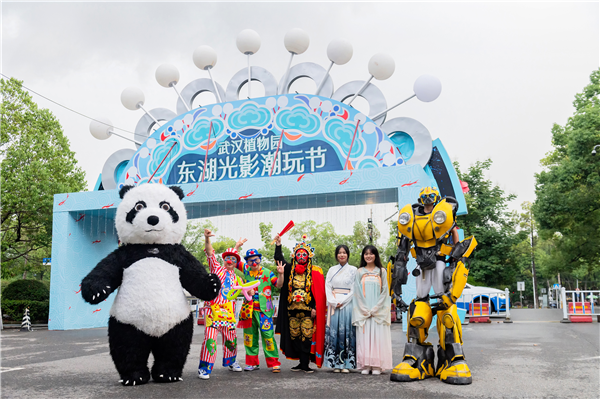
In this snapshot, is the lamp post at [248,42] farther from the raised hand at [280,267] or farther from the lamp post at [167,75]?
the raised hand at [280,267]

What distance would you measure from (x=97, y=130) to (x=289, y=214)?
6.49 m

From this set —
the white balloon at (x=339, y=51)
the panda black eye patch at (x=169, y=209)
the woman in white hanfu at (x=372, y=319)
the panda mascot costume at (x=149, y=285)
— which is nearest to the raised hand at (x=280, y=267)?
the woman in white hanfu at (x=372, y=319)

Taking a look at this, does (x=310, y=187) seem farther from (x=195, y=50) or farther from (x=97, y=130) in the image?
(x=97, y=130)

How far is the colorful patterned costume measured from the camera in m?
5.59

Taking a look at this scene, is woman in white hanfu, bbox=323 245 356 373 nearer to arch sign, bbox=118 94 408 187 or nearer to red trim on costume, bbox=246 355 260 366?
red trim on costume, bbox=246 355 260 366

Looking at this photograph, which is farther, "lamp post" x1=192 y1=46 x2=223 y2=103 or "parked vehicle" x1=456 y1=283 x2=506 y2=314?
"parked vehicle" x1=456 y1=283 x2=506 y2=314

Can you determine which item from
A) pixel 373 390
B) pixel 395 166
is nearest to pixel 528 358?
pixel 373 390

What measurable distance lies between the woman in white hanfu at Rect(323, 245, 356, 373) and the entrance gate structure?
5.09m

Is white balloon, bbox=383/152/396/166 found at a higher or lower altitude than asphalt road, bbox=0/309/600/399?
higher

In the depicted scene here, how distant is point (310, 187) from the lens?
1205cm

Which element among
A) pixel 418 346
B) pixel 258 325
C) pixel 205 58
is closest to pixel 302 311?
pixel 258 325

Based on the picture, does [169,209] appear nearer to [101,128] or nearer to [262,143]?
[262,143]

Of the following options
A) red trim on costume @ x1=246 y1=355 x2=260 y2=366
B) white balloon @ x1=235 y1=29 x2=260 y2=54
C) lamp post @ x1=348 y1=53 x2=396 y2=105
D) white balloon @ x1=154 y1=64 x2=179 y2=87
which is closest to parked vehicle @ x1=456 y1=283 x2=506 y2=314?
lamp post @ x1=348 y1=53 x2=396 y2=105

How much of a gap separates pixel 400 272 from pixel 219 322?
6.98ft
